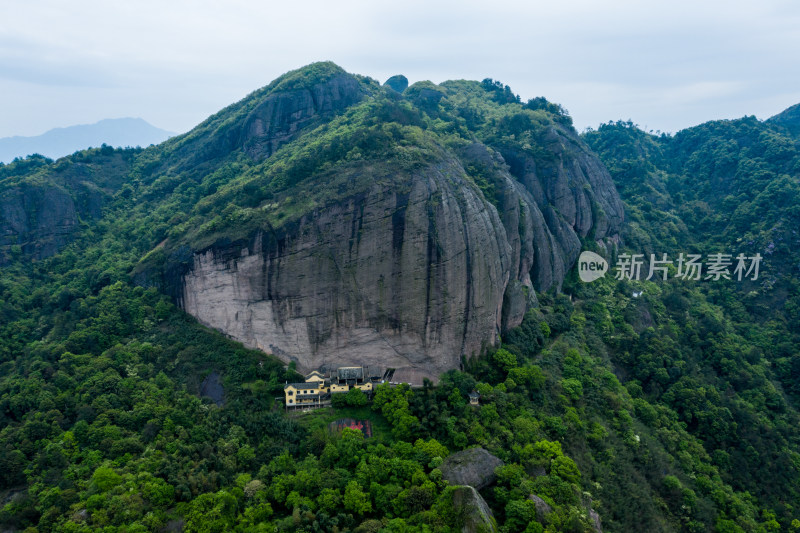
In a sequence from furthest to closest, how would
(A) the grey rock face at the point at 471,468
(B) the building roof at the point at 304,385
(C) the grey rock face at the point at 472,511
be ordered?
(B) the building roof at the point at 304,385
(A) the grey rock face at the point at 471,468
(C) the grey rock face at the point at 472,511

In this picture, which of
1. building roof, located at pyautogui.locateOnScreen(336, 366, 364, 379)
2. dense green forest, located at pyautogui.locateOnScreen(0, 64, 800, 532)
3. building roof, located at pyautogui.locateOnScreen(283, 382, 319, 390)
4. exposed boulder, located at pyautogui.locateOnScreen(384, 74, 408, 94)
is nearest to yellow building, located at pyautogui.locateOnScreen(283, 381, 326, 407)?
building roof, located at pyautogui.locateOnScreen(283, 382, 319, 390)

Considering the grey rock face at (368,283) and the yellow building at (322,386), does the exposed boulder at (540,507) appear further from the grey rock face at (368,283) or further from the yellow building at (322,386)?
the yellow building at (322,386)

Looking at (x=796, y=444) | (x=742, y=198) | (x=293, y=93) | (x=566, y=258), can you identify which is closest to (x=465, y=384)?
(x=566, y=258)

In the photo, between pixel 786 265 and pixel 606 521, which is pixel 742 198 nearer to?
pixel 786 265

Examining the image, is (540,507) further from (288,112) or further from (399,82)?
(399,82)

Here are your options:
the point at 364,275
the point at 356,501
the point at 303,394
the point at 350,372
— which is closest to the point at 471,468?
the point at 356,501

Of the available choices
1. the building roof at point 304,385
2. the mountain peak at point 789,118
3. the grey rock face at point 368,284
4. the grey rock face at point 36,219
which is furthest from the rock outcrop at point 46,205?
the mountain peak at point 789,118
